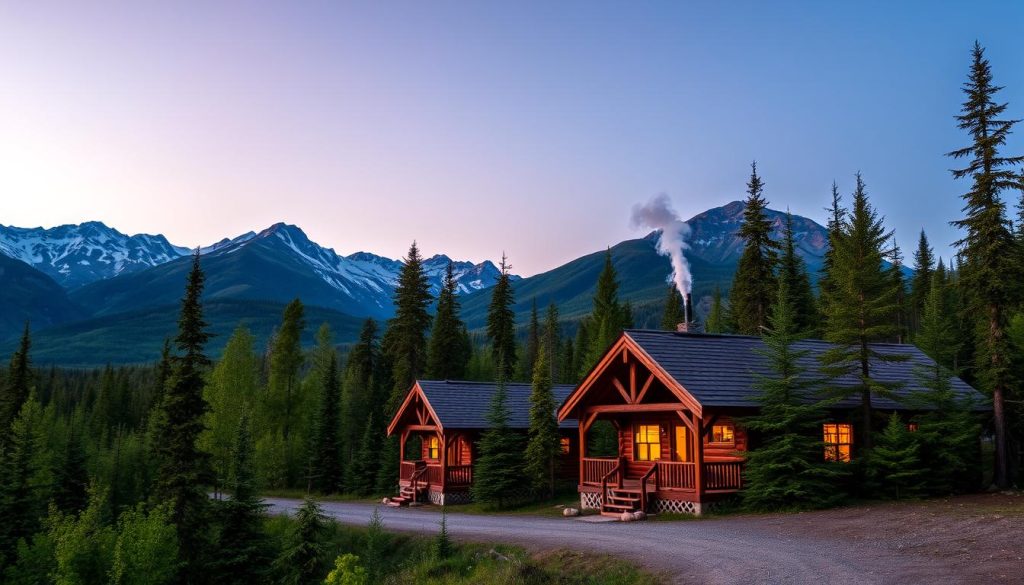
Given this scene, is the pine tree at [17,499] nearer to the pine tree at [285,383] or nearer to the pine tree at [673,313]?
the pine tree at [285,383]

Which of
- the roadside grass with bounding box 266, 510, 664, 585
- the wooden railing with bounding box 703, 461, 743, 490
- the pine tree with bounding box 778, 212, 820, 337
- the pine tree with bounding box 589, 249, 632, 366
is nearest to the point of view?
the roadside grass with bounding box 266, 510, 664, 585

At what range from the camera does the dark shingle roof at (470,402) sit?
36500 millimetres

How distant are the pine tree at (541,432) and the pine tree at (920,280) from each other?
52941 mm

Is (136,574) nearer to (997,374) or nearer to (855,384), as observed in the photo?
(855,384)

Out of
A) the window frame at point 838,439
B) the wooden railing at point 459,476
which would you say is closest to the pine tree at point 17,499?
the wooden railing at point 459,476

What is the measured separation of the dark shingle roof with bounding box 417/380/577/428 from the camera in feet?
120

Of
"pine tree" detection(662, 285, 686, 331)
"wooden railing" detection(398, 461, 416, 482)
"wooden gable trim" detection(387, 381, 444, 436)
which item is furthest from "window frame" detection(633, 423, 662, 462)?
"pine tree" detection(662, 285, 686, 331)

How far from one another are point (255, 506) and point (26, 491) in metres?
16.1

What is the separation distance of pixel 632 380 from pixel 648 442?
364 centimetres

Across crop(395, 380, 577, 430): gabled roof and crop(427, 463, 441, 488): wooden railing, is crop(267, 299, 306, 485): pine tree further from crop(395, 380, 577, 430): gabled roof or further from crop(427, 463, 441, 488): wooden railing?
crop(395, 380, 577, 430): gabled roof

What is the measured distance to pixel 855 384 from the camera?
2845cm

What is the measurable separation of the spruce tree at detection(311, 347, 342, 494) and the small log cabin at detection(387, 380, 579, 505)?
9.22m

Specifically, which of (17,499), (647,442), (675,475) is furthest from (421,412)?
(17,499)

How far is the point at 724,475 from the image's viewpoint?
2562 cm
